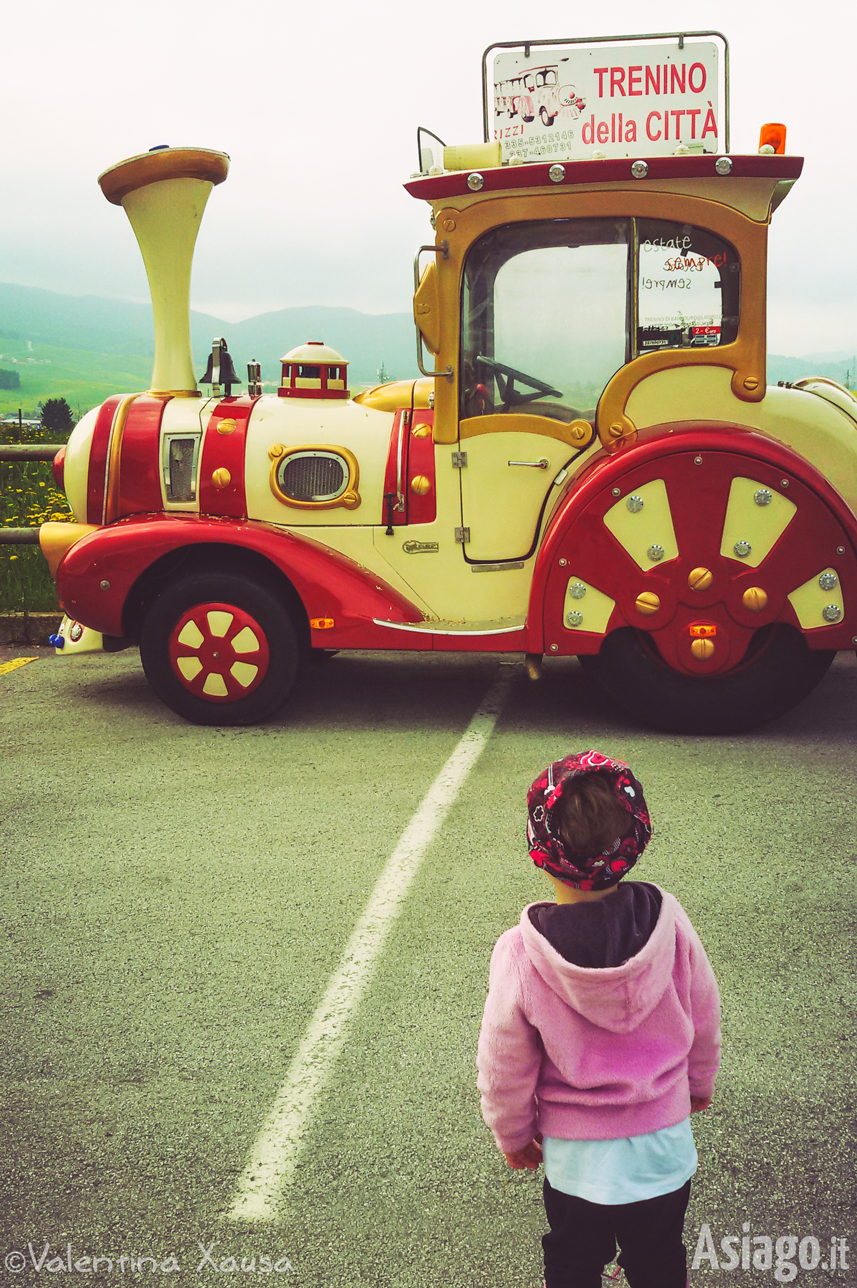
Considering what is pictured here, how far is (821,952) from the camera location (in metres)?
3.13

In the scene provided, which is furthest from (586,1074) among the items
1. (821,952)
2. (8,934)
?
(8,934)

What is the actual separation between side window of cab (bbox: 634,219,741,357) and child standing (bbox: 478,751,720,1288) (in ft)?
12.1

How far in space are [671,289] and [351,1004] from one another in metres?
3.40

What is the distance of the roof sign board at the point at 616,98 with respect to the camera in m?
4.85

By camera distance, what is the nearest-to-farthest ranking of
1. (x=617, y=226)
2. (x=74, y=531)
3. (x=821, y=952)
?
1. (x=821, y=952)
2. (x=617, y=226)
3. (x=74, y=531)

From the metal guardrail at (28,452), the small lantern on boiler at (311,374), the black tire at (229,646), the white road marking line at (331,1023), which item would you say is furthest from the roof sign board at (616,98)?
the metal guardrail at (28,452)

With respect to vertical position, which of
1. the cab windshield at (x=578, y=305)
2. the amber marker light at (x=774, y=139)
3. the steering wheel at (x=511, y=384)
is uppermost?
the amber marker light at (x=774, y=139)

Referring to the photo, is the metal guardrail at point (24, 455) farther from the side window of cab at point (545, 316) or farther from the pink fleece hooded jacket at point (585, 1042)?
the pink fleece hooded jacket at point (585, 1042)

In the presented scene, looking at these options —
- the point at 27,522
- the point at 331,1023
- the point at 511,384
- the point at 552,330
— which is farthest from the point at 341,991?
the point at 27,522

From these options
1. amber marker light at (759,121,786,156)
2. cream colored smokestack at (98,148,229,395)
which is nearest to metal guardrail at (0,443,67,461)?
cream colored smokestack at (98,148,229,395)

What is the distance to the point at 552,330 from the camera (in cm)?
496

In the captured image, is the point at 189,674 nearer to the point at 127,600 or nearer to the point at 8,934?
the point at 127,600

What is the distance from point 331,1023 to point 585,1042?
1349 millimetres

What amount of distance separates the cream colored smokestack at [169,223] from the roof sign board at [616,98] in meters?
1.63
